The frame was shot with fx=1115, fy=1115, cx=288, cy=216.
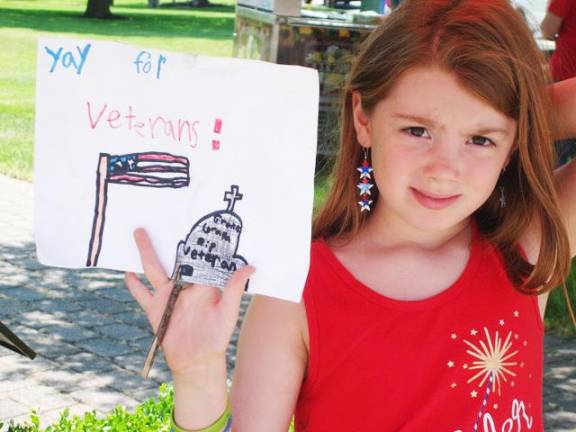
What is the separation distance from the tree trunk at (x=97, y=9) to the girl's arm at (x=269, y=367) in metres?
29.2

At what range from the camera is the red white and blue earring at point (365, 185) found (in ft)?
7.31

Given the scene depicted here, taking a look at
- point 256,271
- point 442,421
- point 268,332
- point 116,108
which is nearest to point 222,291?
point 256,271

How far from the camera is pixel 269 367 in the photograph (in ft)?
6.50

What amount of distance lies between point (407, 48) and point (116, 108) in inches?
23.5

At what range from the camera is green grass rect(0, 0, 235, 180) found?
39.4 feet

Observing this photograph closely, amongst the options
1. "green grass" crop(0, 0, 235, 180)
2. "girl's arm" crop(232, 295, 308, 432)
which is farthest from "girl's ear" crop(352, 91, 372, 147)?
"green grass" crop(0, 0, 235, 180)

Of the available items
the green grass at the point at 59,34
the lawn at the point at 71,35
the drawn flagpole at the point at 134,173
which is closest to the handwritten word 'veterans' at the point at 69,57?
the drawn flagpole at the point at 134,173

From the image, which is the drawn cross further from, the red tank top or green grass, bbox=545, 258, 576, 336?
green grass, bbox=545, 258, 576, 336

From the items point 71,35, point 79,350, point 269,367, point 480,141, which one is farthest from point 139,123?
point 71,35

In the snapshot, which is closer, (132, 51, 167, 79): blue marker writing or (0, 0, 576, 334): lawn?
(132, 51, 167, 79): blue marker writing

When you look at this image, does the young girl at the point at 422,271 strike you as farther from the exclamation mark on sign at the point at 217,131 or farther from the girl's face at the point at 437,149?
the exclamation mark on sign at the point at 217,131

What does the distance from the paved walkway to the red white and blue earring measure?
296cm

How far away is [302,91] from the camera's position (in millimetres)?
1755

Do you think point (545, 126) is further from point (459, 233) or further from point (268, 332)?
point (268, 332)
